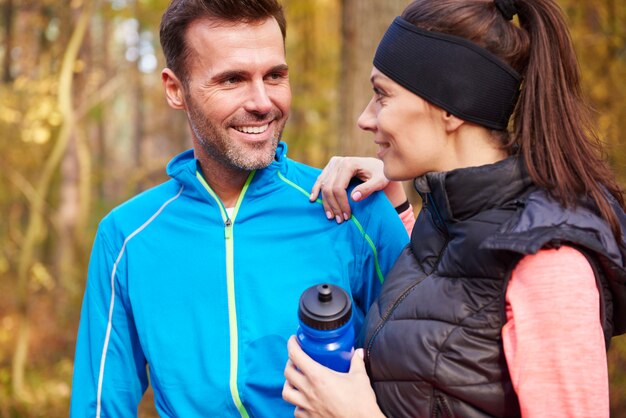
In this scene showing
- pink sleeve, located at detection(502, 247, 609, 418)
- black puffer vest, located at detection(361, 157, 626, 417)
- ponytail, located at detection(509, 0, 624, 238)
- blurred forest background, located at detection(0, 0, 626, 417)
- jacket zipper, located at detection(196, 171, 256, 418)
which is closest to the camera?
pink sleeve, located at detection(502, 247, 609, 418)

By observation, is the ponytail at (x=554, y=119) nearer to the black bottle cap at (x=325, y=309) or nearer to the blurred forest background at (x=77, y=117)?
the black bottle cap at (x=325, y=309)

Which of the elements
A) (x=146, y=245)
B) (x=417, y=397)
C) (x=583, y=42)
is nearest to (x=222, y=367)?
(x=146, y=245)

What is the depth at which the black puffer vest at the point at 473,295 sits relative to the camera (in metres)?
1.57

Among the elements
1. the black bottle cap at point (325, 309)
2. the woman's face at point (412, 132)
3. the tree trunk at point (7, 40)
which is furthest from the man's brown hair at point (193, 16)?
the tree trunk at point (7, 40)

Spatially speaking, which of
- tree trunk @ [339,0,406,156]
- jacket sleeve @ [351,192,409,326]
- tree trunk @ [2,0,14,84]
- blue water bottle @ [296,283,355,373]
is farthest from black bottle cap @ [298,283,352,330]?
tree trunk @ [2,0,14,84]

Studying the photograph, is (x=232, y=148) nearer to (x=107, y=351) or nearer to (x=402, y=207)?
(x=402, y=207)

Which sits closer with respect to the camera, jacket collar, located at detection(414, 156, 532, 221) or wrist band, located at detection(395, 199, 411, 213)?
jacket collar, located at detection(414, 156, 532, 221)

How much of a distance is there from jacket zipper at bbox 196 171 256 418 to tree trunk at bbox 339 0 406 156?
96.4 inches

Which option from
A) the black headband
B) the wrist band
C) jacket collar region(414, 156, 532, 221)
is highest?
the black headband

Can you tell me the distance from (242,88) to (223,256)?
67 centimetres

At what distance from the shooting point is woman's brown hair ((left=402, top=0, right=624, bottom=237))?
5.63 ft

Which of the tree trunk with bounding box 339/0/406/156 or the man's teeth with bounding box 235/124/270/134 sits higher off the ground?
the tree trunk with bounding box 339/0/406/156

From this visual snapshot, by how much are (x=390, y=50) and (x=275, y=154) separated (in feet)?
2.61

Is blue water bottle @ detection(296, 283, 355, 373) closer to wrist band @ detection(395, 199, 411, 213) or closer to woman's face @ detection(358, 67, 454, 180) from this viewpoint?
woman's face @ detection(358, 67, 454, 180)
